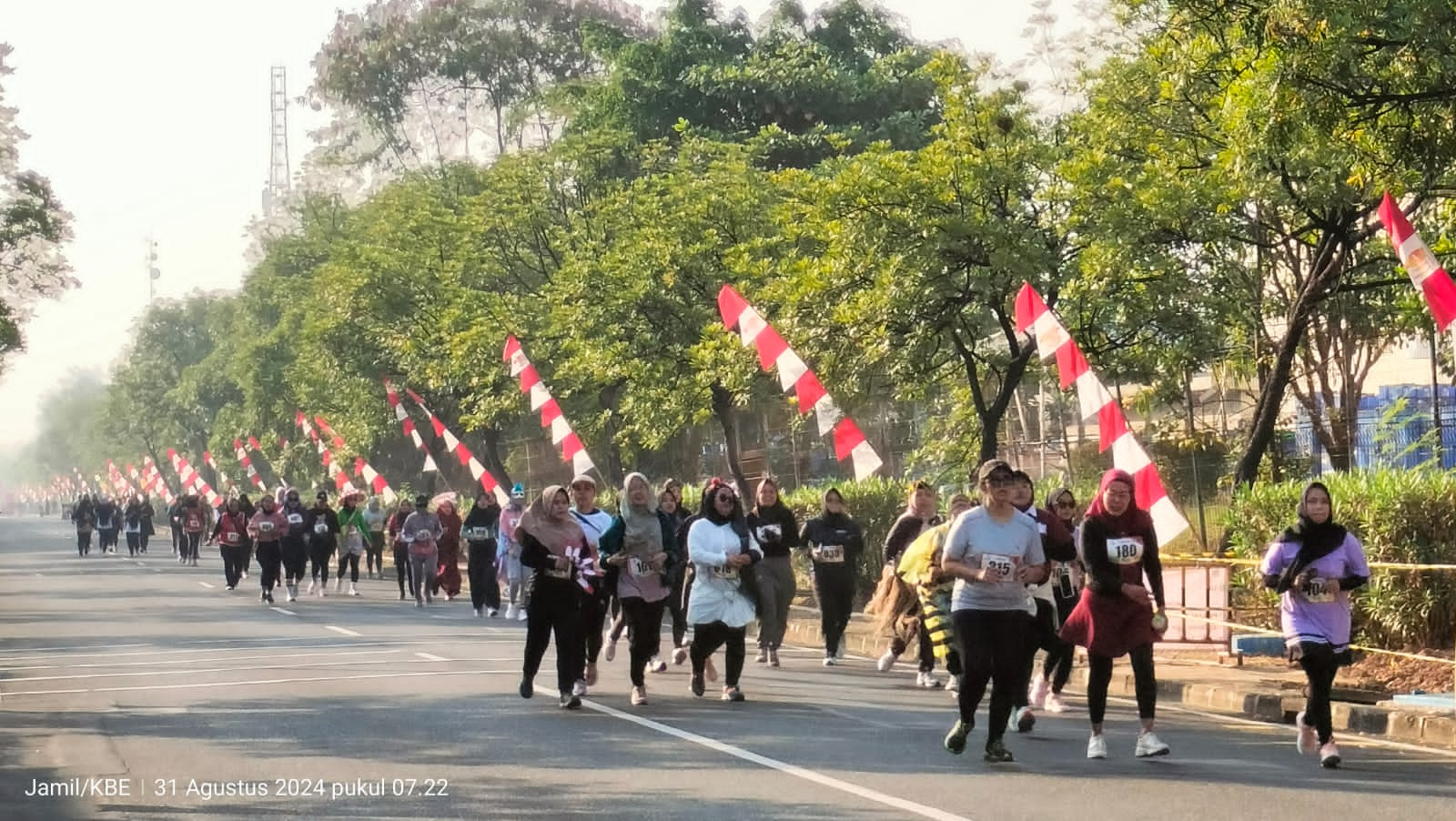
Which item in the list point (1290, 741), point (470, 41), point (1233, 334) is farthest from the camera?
point (470, 41)

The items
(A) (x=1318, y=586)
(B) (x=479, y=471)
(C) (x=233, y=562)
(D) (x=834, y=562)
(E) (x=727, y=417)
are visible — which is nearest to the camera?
(A) (x=1318, y=586)

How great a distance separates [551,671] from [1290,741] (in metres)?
7.34

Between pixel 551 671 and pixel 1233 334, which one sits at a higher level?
pixel 1233 334

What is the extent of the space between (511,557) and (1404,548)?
14.1 meters

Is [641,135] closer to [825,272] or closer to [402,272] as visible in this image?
[402,272]

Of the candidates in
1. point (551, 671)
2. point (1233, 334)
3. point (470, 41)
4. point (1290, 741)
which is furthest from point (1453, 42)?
point (470, 41)

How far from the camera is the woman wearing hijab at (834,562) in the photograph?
20328mm

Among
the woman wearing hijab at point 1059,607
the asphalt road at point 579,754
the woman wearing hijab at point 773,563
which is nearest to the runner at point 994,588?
the asphalt road at point 579,754

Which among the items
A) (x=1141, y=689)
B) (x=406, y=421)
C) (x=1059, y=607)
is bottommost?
(x=1141, y=689)

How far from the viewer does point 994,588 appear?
11688mm

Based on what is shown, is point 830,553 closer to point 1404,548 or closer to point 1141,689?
point 1404,548

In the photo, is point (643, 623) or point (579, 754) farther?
point (643, 623)

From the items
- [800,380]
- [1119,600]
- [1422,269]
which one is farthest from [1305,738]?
[800,380]

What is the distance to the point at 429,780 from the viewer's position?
11367mm
